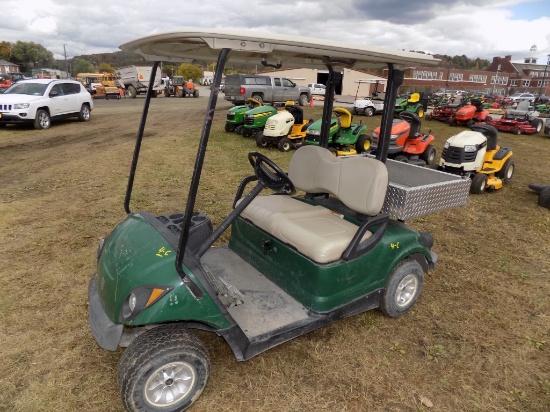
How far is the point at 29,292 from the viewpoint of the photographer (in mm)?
3566

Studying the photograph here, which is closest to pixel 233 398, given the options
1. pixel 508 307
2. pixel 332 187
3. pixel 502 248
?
pixel 332 187

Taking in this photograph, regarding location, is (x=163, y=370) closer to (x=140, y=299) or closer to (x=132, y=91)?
(x=140, y=299)

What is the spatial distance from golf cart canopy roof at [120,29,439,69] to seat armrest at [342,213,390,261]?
1.22m

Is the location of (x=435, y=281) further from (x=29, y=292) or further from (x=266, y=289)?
(x=29, y=292)

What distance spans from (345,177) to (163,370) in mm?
2090

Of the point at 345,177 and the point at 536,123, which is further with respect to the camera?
the point at 536,123

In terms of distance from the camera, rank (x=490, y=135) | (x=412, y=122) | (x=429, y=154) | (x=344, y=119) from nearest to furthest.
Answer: (x=490, y=135)
(x=412, y=122)
(x=429, y=154)
(x=344, y=119)

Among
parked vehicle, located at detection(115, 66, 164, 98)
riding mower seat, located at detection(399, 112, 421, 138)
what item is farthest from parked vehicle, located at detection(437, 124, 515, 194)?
parked vehicle, located at detection(115, 66, 164, 98)

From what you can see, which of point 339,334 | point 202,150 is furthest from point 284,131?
point 202,150

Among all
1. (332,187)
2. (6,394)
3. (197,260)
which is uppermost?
(332,187)

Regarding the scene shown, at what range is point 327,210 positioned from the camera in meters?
3.56

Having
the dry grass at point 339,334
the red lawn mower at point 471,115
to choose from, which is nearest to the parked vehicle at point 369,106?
the red lawn mower at point 471,115

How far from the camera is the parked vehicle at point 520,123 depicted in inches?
608

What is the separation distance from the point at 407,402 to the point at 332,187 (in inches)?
71.2
